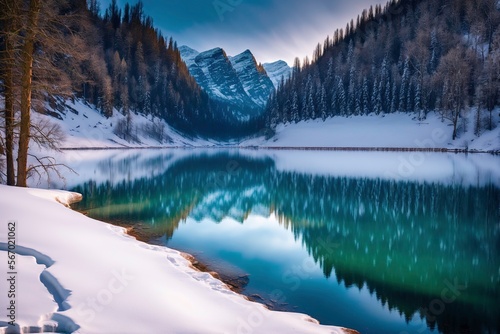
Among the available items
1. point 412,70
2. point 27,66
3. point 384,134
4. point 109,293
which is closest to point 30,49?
point 27,66

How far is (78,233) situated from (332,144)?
279ft

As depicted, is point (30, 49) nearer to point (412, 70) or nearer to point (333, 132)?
point (333, 132)

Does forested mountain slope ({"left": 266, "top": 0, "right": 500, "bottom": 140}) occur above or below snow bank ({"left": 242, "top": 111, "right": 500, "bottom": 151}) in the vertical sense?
above

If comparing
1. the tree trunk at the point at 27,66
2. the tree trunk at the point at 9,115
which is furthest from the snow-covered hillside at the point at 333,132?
the tree trunk at the point at 27,66

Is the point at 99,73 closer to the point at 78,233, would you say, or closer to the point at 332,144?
the point at 332,144

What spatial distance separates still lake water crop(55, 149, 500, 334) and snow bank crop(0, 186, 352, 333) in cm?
213

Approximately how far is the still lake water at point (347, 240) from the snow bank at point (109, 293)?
2134mm

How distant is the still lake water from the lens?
722 centimetres

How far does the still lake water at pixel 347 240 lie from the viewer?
7219mm

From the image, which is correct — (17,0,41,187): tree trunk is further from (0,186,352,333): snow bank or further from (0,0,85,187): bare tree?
(0,186,352,333): snow bank

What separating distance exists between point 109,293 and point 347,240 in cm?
946

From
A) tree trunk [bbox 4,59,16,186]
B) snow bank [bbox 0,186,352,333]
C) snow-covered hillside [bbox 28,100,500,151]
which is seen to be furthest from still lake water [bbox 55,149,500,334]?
snow-covered hillside [bbox 28,100,500,151]

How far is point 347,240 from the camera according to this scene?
12.1 metres

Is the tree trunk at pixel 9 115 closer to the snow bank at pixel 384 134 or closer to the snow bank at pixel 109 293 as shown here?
the snow bank at pixel 109 293
